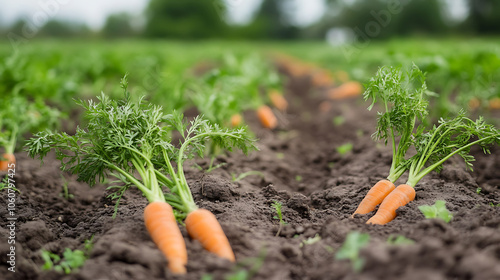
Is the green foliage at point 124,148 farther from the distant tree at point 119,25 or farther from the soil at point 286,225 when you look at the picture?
the distant tree at point 119,25

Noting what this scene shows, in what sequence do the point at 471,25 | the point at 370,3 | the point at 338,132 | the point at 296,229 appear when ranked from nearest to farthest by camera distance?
the point at 296,229, the point at 338,132, the point at 370,3, the point at 471,25

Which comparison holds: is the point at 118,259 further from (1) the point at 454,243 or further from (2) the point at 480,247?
(2) the point at 480,247

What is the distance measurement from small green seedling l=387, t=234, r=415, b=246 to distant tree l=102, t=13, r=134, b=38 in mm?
56820

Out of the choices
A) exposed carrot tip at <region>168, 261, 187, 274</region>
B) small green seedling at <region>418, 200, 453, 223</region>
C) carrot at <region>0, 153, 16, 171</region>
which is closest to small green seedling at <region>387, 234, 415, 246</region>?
small green seedling at <region>418, 200, 453, 223</region>

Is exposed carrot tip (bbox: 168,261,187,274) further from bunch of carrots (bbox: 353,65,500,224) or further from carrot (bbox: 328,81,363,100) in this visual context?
carrot (bbox: 328,81,363,100)

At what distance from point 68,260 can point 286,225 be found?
5.15 ft

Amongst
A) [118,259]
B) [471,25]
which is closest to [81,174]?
[118,259]

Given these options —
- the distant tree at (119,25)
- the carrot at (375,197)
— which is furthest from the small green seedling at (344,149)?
the distant tree at (119,25)

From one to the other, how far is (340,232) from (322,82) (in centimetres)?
1146

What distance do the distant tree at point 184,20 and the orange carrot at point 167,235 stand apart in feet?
156

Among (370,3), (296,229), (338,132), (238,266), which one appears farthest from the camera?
(370,3)

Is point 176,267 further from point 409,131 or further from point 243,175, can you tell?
point 409,131

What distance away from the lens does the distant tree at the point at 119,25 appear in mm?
56925

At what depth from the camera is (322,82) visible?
13727mm
